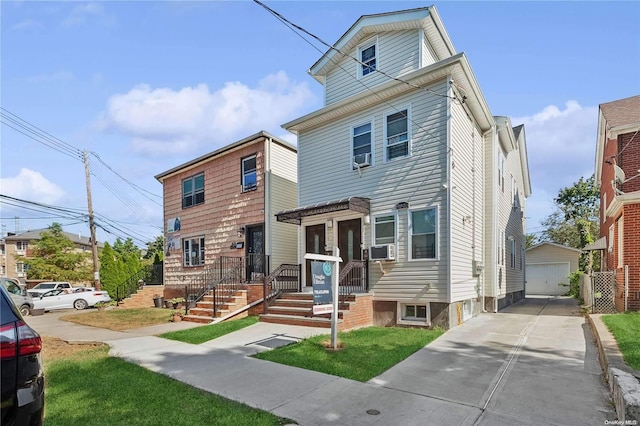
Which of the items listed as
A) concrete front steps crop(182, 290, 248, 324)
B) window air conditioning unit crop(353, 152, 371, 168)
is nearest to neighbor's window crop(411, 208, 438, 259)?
window air conditioning unit crop(353, 152, 371, 168)

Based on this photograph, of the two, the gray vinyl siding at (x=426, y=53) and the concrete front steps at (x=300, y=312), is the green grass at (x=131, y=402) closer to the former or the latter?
the concrete front steps at (x=300, y=312)

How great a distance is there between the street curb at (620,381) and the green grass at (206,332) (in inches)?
280

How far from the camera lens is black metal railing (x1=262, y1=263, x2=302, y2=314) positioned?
1116cm

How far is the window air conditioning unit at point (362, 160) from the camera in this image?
10.7m

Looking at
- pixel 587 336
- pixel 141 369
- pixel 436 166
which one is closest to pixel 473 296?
pixel 587 336

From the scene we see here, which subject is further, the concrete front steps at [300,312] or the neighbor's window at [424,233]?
the neighbor's window at [424,233]

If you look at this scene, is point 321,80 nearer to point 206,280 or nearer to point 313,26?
point 313,26

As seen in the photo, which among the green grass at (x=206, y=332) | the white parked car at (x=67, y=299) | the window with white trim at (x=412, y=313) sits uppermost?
the window with white trim at (x=412, y=313)

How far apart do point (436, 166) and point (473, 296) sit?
4161mm

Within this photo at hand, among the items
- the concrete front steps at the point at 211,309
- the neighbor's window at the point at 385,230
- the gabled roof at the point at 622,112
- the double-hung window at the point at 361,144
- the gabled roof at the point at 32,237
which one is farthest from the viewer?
the gabled roof at the point at 32,237

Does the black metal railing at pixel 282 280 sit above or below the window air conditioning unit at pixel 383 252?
below

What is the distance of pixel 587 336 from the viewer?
7875 mm

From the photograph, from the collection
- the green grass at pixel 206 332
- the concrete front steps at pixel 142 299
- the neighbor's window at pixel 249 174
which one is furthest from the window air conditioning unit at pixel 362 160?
the concrete front steps at pixel 142 299

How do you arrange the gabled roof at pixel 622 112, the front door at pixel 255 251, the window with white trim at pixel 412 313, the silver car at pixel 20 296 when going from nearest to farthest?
1. the window with white trim at pixel 412 313
2. the gabled roof at pixel 622 112
3. the front door at pixel 255 251
4. the silver car at pixel 20 296
